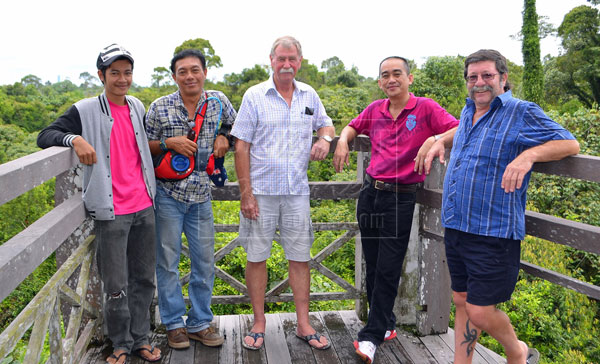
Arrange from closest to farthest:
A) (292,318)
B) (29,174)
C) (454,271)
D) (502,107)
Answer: (29,174)
(502,107)
(454,271)
(292,318)

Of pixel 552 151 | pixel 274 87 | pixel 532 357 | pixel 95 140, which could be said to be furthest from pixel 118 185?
pixel 532 357

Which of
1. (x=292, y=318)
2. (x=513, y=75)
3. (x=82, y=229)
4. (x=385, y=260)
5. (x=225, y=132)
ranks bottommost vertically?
(x=292, y=318)

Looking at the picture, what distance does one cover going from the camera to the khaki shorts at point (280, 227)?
271 cm

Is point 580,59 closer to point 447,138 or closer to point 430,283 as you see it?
point 430,283

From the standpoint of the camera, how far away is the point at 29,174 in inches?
67.2

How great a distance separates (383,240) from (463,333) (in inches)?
25.5

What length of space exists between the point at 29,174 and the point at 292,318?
6.44 feet

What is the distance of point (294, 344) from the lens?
284cm

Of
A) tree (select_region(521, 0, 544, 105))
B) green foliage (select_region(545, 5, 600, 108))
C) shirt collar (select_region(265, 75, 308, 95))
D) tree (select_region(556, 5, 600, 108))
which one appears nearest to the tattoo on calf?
shirt collar (select_region(265, 75, 308, 95))

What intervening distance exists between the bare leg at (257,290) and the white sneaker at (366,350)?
1.86 feet

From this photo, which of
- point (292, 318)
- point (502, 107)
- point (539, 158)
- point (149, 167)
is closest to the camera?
point (539, 158)

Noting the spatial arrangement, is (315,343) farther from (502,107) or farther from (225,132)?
(502,107)

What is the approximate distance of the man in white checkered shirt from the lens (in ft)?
8.55

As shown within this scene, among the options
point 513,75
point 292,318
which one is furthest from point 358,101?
point 292,318
